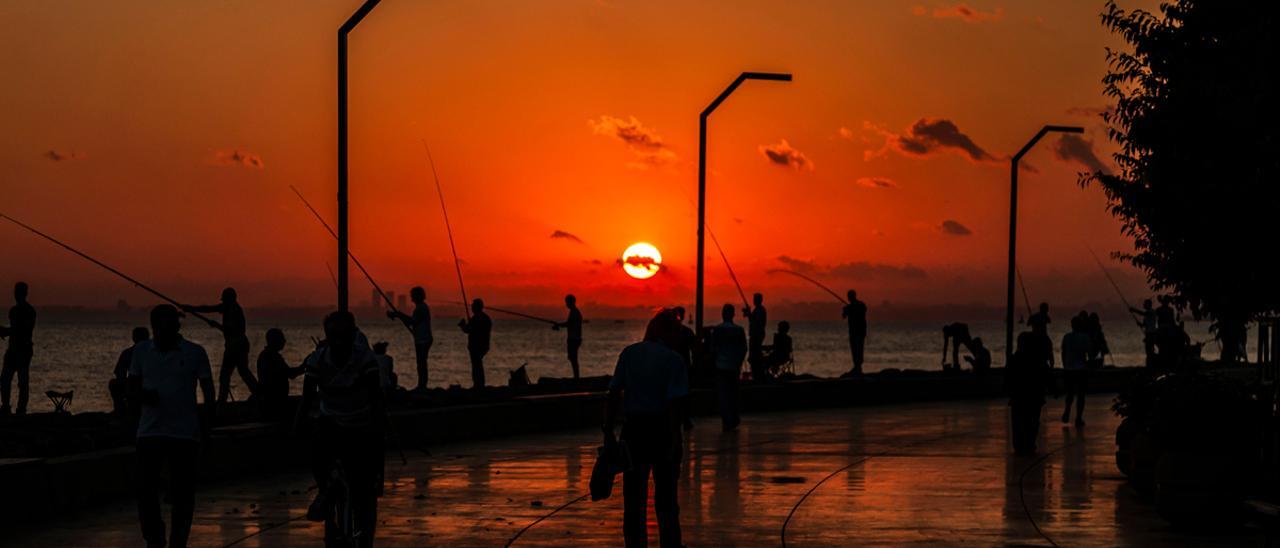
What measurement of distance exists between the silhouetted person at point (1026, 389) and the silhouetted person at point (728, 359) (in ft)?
14.3

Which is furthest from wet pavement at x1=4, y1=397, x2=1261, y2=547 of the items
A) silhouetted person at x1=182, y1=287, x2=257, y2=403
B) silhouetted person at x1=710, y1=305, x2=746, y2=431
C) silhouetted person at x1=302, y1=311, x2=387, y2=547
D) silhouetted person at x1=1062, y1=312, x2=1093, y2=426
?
silhouetted person at x1=182, y1=287, x2=257, y2=403

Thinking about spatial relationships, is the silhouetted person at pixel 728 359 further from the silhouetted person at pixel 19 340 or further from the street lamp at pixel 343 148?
the silhouetted person at pixel 19 340

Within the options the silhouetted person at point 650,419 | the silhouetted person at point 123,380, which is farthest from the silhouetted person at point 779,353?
the silhouetted person at point 650,419

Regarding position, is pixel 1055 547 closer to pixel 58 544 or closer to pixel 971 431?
pixel 58 544

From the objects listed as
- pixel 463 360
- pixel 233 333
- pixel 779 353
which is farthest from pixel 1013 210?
pixel 463 360

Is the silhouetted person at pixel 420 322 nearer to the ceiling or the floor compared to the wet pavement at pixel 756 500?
nearer to the ceiling

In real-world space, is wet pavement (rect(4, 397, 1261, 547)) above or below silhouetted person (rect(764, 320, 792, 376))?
below

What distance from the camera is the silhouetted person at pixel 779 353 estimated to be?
3962 centimetres

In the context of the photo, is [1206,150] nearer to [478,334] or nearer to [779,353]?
[478,334]

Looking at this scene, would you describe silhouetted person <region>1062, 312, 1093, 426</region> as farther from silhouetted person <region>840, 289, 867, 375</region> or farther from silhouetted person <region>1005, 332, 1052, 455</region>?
silhouetted person <region>840, 289, 867, 375</region>

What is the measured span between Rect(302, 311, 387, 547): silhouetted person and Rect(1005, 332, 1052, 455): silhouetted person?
12.5 metres

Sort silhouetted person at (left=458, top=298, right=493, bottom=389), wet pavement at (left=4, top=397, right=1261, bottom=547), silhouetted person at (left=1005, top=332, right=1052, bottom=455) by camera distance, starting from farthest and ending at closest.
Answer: silhouetted person at (left=458, top=298, right=493, bottom=389), silhouetted person at (left=1005, top=332, right=1052, bottom=455), wet pavement at (left=4, top=397, right=1261, bottom=547)

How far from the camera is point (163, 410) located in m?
12.4

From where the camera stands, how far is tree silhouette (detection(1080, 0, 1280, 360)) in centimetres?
1712
